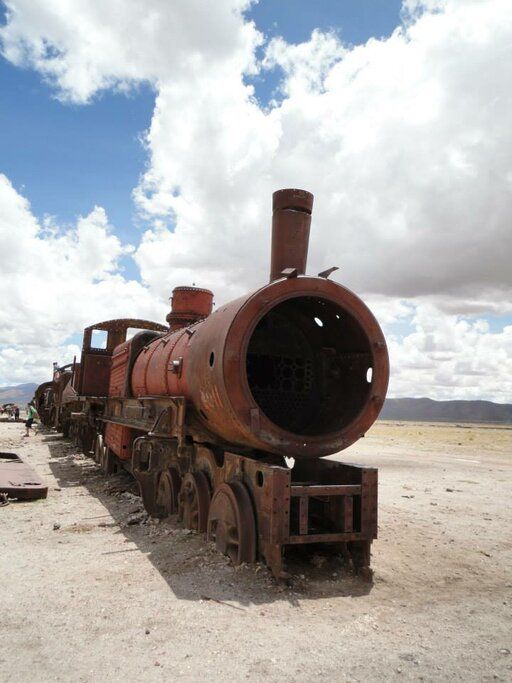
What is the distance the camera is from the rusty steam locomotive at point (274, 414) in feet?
16.0

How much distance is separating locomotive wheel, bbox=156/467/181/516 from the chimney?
308 centimetres

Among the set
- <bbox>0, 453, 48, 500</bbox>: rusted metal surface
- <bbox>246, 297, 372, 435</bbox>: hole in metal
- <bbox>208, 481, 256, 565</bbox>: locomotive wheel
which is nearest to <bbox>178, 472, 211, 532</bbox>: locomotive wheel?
<bbox>208, 481, 256, 565</bbox>: locomotive wheel

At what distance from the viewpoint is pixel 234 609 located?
13.0 ft

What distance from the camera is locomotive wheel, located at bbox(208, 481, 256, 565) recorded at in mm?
4719

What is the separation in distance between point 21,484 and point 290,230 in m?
5.97

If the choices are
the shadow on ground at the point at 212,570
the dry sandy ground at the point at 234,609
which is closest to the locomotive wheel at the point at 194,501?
the shadow on ground at the point at 212,570

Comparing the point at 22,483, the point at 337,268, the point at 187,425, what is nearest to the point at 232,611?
the point at 187,425

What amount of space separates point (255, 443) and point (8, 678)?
2637 millimetres

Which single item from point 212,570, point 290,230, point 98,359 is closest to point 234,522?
point 212,570

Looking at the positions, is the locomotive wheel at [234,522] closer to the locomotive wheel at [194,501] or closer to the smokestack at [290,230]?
the locomotive wheel at [194,501]

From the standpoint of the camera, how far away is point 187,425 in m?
6.12

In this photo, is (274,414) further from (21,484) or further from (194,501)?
(21,484)

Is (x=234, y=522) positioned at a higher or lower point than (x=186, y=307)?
lower

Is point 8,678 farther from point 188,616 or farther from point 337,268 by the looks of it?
point 337,268
